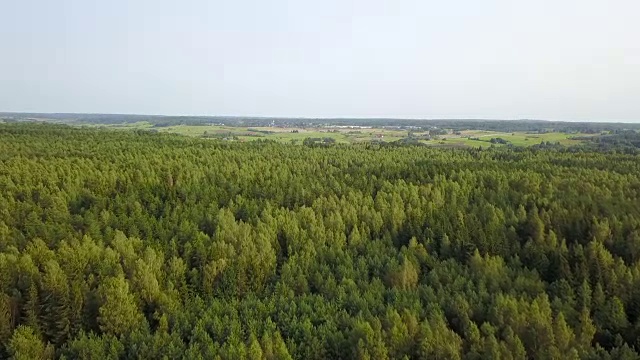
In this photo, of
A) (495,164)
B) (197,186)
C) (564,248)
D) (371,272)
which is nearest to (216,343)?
(371,272)

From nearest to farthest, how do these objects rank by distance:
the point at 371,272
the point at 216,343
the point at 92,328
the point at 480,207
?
the point at 216,343 → the point at 92,328 → the point at 371,272 → the point at 480,207

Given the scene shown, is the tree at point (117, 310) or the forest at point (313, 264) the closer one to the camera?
the forest at point (313, 264)

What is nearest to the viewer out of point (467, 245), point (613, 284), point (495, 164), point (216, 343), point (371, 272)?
point (216, 343)

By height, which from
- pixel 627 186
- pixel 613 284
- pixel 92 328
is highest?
pixel 627 186

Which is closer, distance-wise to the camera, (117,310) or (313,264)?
(117,310)

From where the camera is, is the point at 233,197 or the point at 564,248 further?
the point at 233,197

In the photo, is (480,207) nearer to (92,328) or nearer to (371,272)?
(371,272)

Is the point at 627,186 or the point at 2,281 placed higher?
the point at 627,186

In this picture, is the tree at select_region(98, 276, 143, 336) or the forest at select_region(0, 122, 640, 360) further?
the tree at select_region(98, 276, 143, 336)
